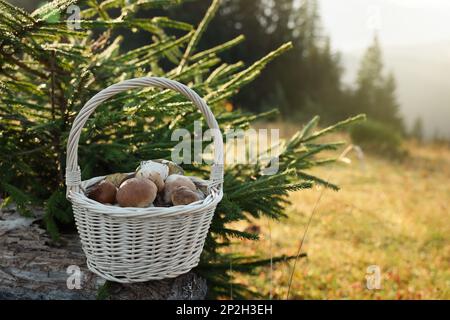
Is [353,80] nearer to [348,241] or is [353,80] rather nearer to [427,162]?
[427,162]

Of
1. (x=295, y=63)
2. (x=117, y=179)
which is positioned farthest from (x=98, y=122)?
(x=295, y=63)

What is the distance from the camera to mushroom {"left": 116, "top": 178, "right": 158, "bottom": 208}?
1713mm

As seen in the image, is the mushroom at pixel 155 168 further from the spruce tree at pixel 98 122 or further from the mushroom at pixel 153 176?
the spruce tree at pixel 98 122

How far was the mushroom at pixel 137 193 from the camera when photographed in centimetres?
171

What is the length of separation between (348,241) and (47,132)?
3179mm

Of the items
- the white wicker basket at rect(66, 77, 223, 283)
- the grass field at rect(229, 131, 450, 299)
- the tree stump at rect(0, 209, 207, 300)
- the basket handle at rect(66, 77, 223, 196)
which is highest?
the basket handle at rect(66, 77, 223, 196)

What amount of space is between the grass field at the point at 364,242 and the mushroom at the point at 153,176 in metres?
0.69

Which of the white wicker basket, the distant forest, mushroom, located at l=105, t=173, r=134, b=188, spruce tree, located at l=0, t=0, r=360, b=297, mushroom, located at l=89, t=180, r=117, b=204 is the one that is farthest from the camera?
the distant forest

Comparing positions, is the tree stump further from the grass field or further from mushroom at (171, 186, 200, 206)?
the grass field

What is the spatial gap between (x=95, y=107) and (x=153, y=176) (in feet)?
1.11

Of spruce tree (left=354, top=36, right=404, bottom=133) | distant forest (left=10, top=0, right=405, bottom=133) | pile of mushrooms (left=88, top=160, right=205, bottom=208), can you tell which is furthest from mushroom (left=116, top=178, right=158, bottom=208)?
spruce tree (left=354, top=36, right=404, bottom=133)

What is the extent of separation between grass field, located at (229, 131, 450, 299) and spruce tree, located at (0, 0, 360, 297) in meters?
0.28
